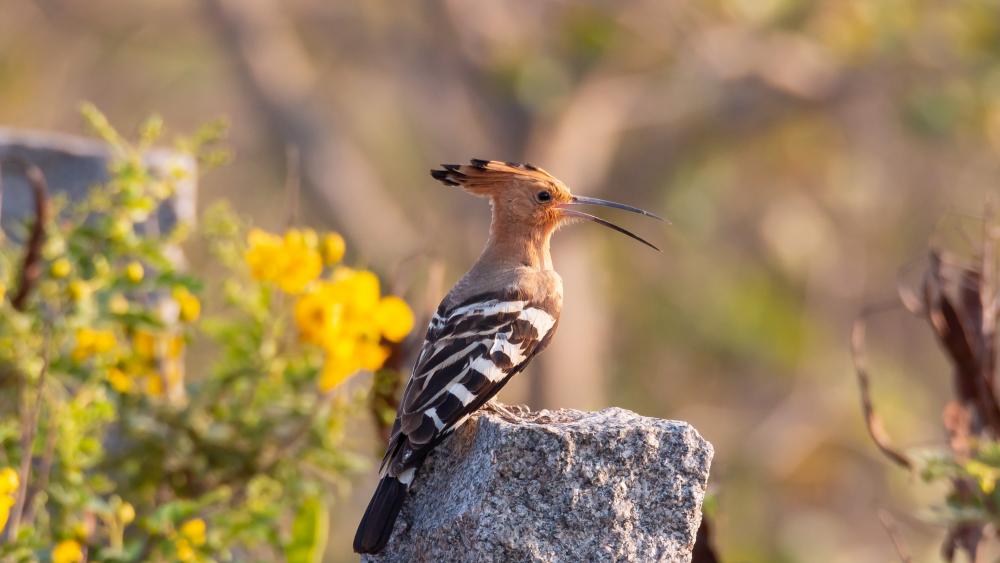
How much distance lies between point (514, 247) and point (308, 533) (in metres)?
0.96

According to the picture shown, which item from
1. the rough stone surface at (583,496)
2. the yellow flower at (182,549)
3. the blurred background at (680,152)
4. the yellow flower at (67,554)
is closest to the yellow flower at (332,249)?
the yellow flower at (182,549)

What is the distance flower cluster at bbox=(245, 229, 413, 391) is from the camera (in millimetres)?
3926

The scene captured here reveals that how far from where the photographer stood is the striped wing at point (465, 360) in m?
3.08

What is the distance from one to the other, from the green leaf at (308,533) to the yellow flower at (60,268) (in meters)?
0.92

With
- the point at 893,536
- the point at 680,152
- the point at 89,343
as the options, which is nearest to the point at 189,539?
the point at 89,343

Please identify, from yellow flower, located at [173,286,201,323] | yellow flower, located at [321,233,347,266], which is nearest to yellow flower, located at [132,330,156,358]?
yellow flower, located at [173,286,201,323]

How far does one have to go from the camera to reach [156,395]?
4.18m

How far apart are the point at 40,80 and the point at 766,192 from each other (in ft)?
28.3

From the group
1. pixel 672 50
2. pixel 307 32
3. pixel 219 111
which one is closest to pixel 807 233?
pixel 672 50

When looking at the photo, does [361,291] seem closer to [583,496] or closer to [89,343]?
[89,343]

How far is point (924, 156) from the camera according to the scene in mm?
16891

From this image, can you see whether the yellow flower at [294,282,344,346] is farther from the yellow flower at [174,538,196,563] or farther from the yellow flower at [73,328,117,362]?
the yellow flower at [174,538,196,563]

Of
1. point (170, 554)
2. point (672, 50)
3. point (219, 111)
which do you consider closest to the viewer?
point (170, 554)

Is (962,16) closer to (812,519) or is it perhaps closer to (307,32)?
(812,519)
